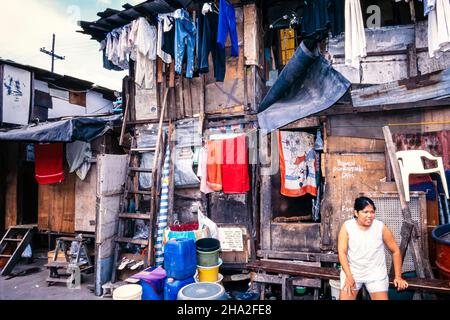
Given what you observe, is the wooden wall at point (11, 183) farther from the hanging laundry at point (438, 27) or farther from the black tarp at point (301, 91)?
the hanging laundry at point (438, 27)

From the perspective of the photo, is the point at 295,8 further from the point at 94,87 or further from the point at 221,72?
the point at 94,87

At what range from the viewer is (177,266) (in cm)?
550

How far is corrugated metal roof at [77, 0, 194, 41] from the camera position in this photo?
294 inches

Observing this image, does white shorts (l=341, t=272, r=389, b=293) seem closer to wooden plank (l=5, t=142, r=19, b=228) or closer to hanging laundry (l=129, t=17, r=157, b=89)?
hanging laundry (l=129, t=17, r=157, b=89)

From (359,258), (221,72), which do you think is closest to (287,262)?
(359,258)

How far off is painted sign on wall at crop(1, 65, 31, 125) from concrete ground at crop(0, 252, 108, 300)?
649 cm

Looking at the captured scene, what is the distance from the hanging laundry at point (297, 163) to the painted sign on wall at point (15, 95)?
11.1 m

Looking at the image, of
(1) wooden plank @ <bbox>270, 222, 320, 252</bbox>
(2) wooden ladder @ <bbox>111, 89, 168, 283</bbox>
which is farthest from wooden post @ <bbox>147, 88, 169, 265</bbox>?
(1) wooden plank @ <bbox>270, 222, 320, 252</bbox>

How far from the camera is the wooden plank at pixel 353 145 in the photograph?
6203 mm

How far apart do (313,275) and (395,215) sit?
2.05 m

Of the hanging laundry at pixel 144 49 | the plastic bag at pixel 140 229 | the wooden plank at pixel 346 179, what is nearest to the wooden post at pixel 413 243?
the wooden plank at pixel 346 179

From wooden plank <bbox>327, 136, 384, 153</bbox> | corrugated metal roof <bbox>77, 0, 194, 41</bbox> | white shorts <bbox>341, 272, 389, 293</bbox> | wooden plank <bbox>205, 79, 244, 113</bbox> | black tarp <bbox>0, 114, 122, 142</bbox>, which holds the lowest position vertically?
white shorts <bbox>341, 272, 389, 293</bbox>

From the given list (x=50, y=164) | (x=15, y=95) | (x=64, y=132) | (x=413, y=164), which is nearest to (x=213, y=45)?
(x=64, y=132)

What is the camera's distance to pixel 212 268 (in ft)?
19.6
